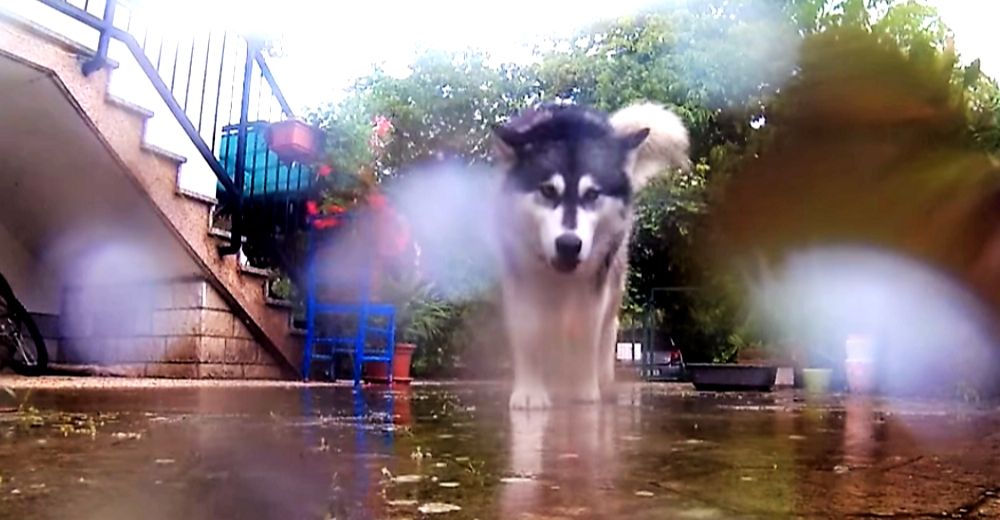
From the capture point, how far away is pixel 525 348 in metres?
2.21

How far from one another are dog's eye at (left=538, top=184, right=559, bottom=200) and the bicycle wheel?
2.16 metres

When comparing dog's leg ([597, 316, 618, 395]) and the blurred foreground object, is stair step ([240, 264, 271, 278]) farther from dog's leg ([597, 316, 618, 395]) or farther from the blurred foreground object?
the blurred foreground object

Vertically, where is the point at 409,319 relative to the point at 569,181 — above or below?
below

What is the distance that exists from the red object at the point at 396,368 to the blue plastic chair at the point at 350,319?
0.05m

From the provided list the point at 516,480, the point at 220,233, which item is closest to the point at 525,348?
the point at 516,480

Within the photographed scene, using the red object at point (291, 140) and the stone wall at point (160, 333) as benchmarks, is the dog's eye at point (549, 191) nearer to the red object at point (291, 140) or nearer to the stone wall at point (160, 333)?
the stone wall at point (160, 333)

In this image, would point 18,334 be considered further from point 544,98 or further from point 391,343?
point 544,98

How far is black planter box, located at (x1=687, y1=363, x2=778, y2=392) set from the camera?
12.0ft

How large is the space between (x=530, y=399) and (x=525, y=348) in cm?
23

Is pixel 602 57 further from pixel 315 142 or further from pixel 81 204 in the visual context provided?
pixel 81 204

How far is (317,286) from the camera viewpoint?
4.25 m

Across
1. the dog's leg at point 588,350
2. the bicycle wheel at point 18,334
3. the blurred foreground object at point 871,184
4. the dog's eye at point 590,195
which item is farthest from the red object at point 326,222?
the blurred foreground object at point 871,184

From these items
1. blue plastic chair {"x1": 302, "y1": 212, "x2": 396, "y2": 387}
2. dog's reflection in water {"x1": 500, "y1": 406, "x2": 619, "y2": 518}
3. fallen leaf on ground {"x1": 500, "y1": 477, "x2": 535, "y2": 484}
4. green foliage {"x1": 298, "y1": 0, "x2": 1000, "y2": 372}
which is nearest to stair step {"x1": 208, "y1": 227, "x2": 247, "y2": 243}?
blue plastic chair {"x1": 302, "y1": 212, "x2": 396, "y2": 387}

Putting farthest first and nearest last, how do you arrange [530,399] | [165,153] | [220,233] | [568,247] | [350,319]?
[350,319], [220,233], [165,153], [568,247], [530,399]
